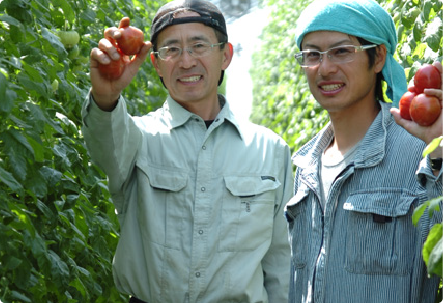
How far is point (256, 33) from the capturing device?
42.9 feet

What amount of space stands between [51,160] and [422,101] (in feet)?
4.44

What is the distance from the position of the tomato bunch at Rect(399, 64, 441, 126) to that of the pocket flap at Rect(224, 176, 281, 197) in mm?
794

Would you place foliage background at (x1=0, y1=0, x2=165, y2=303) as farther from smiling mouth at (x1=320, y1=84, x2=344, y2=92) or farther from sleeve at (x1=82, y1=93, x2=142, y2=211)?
smiling mouth at (x1=320, y1=84, x2=344, y2=92)

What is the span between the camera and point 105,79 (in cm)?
277

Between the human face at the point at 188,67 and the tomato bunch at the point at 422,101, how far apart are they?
0.87 metres

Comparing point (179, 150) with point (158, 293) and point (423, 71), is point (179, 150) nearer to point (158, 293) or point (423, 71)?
point (158, 293)

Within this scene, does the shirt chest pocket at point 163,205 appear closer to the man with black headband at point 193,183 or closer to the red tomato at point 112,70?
the man with black headband at point 193,183

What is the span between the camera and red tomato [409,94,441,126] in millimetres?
2312

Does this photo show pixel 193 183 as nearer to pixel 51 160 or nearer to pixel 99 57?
pixel 51 160

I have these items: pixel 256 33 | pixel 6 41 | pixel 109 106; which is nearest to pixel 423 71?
pixel 109 106

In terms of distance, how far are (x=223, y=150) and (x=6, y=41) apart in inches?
31.6

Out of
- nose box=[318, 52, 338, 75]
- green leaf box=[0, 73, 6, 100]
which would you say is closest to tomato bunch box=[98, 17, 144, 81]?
green leaf box=[0, 73, 6, 100]

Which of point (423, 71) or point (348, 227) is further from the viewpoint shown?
point (348, 227)

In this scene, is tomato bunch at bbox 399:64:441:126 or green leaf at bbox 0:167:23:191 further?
green leaf at bbox 0:167:23:191
